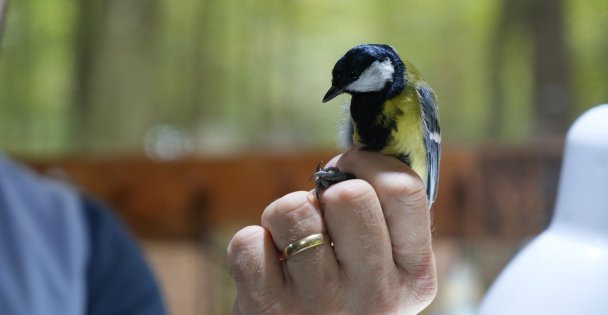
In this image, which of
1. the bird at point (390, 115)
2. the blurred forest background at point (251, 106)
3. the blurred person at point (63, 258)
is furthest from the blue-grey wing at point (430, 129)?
the blurred person at point (63, 258)

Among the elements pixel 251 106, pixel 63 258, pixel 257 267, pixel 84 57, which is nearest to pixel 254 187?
pixel 251 106

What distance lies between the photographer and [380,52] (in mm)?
351

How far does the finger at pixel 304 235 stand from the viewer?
382 millimetres

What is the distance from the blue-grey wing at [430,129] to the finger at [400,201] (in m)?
0.02

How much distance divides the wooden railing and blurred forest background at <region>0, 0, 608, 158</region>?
5 cm

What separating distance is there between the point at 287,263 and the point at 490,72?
2.30 feet

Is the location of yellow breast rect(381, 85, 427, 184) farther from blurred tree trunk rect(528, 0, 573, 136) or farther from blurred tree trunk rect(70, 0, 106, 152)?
blurred tree trunk rect(70, 0, 106, 152)

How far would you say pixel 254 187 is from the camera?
1188 mm

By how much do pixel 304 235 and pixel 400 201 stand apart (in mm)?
56

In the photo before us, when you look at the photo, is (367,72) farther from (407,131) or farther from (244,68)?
(244,68)

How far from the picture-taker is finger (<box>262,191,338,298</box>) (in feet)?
1.25

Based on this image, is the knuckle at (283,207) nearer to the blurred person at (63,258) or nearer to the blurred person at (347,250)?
the blurred person at (347,250)

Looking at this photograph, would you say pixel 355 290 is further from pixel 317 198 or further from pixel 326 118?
pixel 326 118

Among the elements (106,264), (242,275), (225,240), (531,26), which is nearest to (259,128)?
(225,240)
